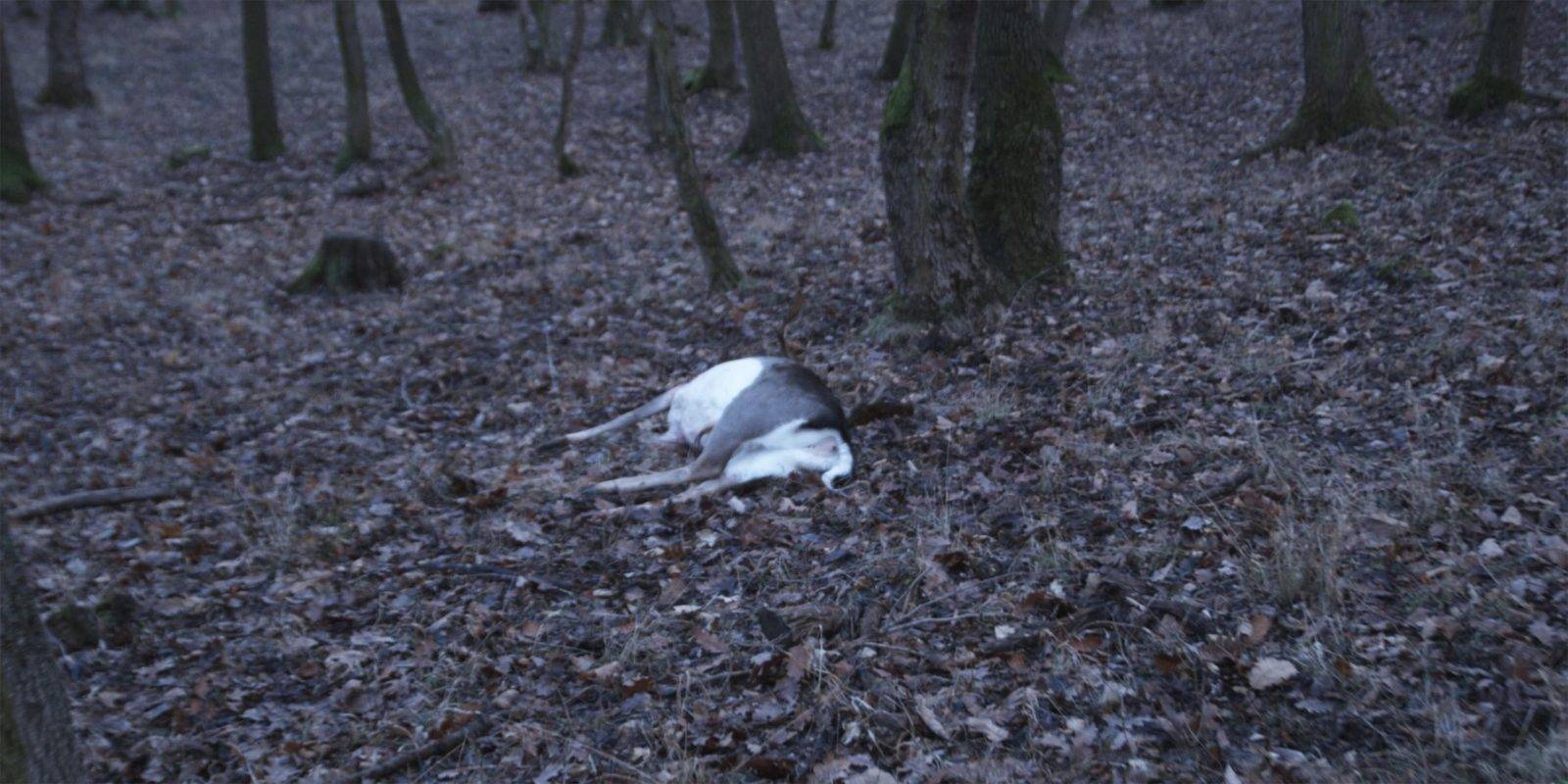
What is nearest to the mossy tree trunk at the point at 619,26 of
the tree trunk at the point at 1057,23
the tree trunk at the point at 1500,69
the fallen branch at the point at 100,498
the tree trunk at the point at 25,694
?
the tree trunk at the point at 1057,23

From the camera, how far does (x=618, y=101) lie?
779 inches

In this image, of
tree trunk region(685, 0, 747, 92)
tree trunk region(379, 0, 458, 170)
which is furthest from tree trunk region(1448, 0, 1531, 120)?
tree trunk region(379, 0, 458, 170)

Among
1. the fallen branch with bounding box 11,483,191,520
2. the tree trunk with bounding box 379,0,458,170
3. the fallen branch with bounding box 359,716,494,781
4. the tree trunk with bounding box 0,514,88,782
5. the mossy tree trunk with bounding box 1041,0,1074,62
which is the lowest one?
the fallen branch with bounding box 11,483,191,520

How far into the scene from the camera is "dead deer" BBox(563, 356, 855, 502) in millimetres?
6406

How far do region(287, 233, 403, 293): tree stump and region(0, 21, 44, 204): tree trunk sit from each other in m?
6.36

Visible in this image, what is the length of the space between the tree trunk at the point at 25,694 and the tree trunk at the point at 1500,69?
1267cm

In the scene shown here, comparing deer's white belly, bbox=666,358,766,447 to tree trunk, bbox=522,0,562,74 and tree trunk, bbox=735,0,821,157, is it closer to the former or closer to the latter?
tree trunk, bbox=735,0,821,157

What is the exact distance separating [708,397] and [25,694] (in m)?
4.44

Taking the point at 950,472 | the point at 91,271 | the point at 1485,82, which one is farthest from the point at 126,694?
the point at 1485,82

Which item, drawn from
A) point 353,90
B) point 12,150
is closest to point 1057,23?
point 353,90

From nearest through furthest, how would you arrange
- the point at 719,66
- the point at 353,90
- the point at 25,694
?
the point at 25,694 < the point at 353,90 < the point at 719,66

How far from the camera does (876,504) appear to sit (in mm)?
5824

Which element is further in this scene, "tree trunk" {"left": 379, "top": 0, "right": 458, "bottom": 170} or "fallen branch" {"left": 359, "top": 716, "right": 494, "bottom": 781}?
"tree trunk" {"left": 379, "top": 0, "right": 458, "bottom": 170}

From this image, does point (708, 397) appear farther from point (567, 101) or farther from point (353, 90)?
point (353, 90)
